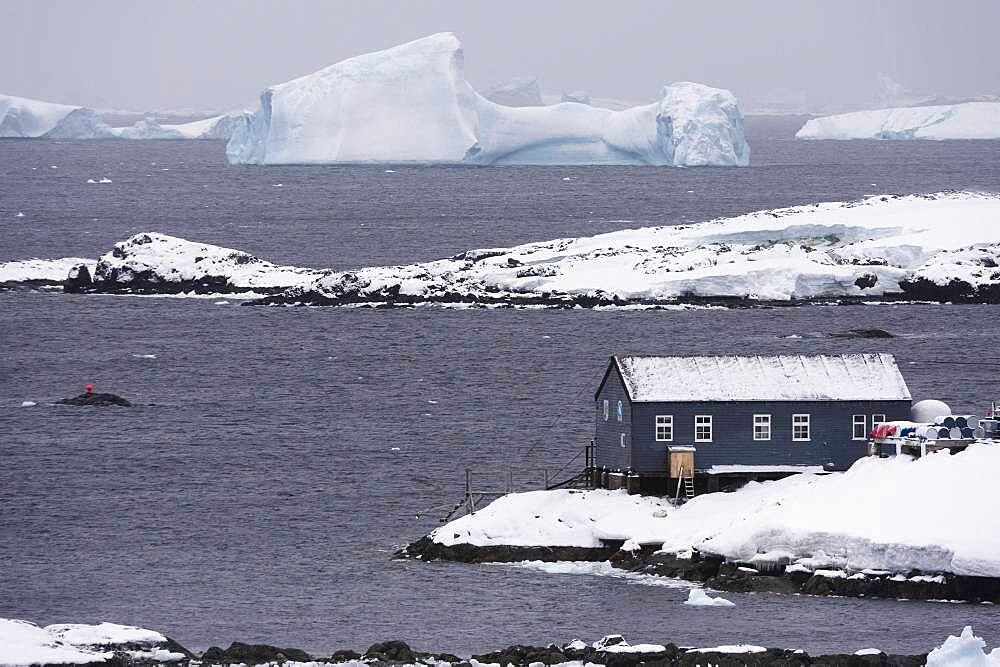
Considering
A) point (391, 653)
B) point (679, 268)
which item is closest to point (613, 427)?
point (391, 653)

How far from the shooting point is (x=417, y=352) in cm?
7138

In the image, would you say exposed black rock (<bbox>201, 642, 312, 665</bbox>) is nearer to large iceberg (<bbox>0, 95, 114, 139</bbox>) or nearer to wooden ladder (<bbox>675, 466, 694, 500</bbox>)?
wooden ladder (<bbox>675, 466, 694, 500</bbox>)

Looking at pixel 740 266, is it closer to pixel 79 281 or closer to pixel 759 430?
pixel 79 281

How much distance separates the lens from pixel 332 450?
5334 cm

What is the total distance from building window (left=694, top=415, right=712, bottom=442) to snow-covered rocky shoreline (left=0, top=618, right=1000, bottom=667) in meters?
9.77

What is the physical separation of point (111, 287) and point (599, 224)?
3692cm

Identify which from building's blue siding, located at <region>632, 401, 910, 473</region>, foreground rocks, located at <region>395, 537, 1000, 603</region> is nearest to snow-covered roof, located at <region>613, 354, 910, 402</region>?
building's blue siding, located at <region>632, 401, 910, 473</region>

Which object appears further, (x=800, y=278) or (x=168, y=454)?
(x=800, y=278)

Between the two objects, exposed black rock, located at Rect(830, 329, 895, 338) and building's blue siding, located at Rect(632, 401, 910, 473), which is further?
exposed black rock, located at Rect(830, 329, 895, 338)

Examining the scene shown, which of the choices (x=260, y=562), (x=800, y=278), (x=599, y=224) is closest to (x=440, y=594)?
(x=260, y=562)

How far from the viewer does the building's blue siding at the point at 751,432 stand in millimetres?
Result: 41562

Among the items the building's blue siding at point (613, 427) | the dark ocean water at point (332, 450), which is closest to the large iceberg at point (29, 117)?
the dark ocean water at point (332, 450)

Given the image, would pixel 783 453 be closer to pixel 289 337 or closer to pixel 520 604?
pixel 520 604

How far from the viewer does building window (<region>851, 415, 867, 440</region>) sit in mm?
41812
